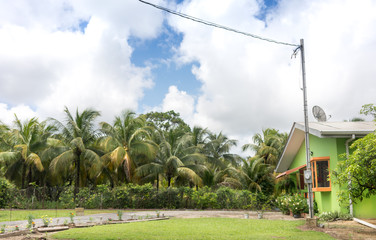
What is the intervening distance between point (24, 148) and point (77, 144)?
12.7 feet

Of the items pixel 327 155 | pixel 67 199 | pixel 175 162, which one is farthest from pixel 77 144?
pixel 327 155

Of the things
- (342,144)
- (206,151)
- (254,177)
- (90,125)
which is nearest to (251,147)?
(206,151)

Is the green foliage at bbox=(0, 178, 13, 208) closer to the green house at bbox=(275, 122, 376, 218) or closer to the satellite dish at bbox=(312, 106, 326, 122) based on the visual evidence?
the green house at bbox=(275, 122, 376, 218)

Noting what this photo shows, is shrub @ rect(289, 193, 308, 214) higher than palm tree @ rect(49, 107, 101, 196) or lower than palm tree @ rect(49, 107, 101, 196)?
lower

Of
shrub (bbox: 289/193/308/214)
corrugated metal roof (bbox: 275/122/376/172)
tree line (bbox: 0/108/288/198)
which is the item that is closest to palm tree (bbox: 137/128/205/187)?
tree line (bbox: 0/108/288/198)

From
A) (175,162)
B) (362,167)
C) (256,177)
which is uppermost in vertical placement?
(175,162)

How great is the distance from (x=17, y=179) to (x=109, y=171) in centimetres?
726

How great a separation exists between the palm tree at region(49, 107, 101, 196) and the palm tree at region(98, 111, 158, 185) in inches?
35.3

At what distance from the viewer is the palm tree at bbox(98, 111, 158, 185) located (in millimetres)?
25438

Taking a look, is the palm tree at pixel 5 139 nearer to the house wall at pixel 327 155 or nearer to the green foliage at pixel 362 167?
the house wall at pixel 327 155

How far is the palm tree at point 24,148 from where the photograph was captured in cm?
2530

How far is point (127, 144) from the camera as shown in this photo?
26469 mm

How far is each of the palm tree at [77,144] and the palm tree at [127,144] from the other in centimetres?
90

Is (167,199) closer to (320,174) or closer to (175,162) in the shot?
(175,162)
